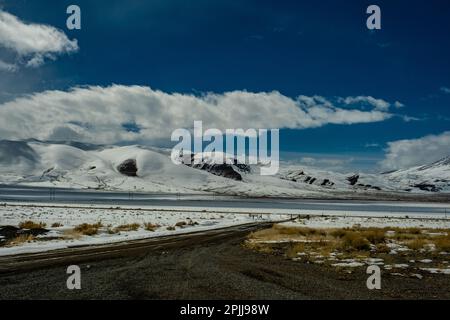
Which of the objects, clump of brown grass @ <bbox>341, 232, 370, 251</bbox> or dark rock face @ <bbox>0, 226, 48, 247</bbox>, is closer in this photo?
clump of brown grass @ <bbox>341, 232, 370, 251</bbox>

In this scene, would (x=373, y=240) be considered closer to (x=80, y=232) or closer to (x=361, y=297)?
(x=361, y=297)

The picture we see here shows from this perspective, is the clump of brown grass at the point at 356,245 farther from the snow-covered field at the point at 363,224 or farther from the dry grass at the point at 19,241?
the snow-covered field at the point at 363,224

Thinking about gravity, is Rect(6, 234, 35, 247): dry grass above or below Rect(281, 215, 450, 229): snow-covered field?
above

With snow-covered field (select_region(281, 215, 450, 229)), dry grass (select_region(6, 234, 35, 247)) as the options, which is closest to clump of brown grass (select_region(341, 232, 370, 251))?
dry grass (select_region(6, 234, 35, 247))

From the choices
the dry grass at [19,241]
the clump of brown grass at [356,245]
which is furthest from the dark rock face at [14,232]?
the clump of brown grass at [356,245]

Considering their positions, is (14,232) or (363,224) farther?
(363,224)

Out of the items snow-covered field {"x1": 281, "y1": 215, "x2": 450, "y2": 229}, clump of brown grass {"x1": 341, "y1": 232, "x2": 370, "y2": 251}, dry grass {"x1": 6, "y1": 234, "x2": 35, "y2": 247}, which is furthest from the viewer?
snow-covered field {"x1": 281, "y1": 215, "x2": 450, "y2": 229}

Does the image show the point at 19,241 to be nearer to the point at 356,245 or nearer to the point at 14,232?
the point at 14,232

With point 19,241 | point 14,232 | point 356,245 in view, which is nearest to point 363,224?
point 356,245

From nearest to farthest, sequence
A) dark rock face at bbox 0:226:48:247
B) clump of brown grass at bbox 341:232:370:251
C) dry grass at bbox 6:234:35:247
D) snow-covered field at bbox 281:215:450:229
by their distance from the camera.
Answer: dry grass at bbox 6:234:35:247, clump of brown grass at bbox 341:232:370:251, dark rock face at bbox 0:226:48:247, snow-covered field at bbox 281:215:450:229

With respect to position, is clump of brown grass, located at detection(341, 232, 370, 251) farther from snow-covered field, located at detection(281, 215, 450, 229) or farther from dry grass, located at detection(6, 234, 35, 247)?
snow-covered field, located at detection(281, 215, 450, 229)
